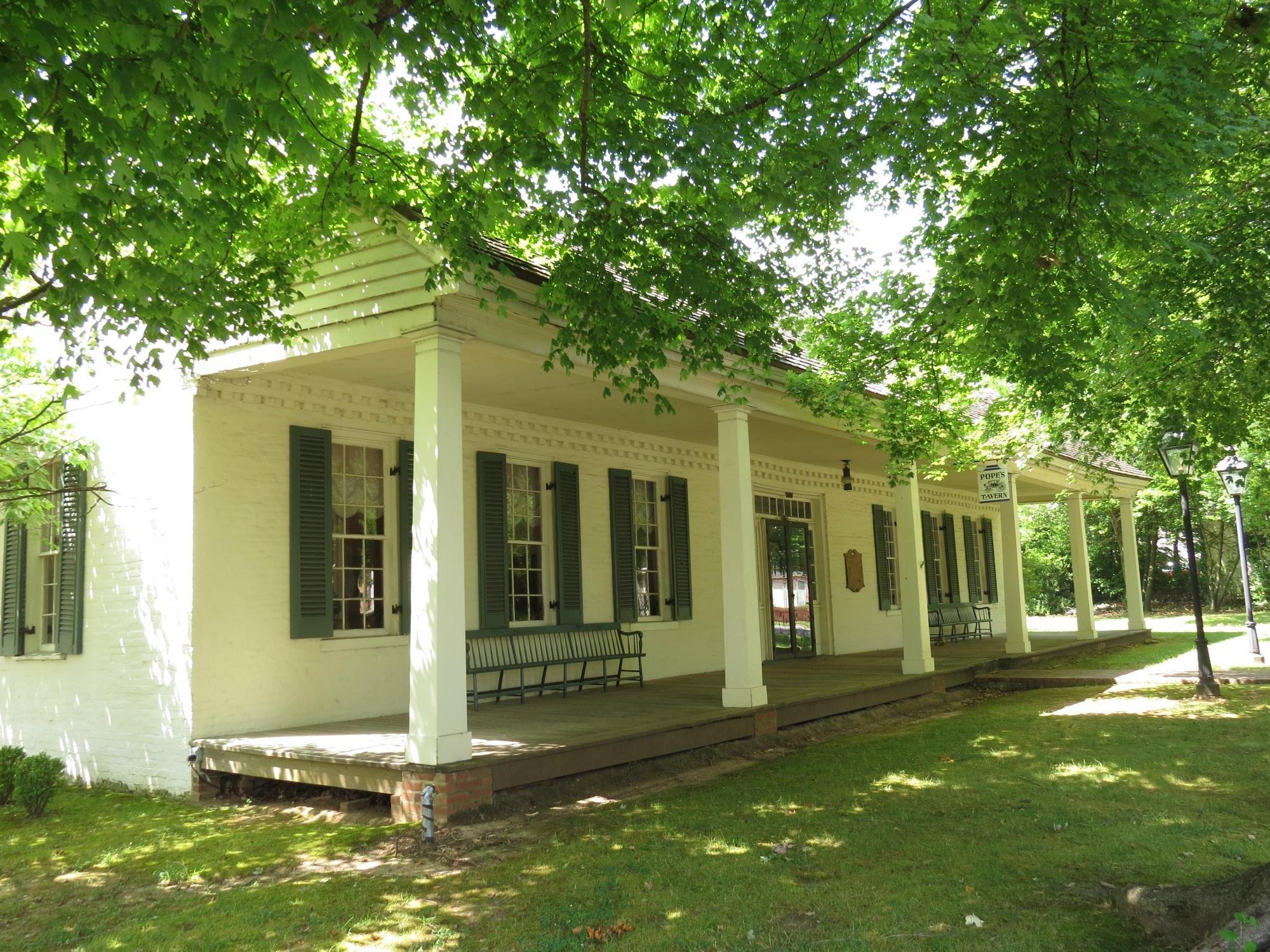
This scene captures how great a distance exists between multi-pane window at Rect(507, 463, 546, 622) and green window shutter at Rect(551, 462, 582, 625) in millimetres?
175

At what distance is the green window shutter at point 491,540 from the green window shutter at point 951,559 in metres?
12.6

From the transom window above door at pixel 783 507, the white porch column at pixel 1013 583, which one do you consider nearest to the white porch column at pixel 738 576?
the transom window above door at pixel 783 507

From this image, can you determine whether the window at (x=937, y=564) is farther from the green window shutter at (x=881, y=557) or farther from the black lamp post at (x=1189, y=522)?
the black lamp post at (x=1189, y=522)

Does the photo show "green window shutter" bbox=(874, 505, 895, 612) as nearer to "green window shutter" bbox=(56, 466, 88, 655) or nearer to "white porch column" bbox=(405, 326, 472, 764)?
"white porch column" bbox=(405, 326, 472, 764)

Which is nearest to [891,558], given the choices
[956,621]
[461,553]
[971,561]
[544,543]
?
[956,621]

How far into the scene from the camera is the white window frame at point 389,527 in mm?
9906

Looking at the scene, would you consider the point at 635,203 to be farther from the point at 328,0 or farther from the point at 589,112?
the point at 328,0

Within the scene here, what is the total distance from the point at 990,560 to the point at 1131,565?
2.96m

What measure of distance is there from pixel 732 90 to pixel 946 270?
198cm

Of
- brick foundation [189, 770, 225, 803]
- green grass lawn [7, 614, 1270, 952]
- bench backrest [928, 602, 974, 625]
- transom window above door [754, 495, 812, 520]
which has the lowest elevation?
green grass lawn [7, 614, 1270, 952]

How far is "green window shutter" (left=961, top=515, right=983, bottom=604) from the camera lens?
2192cm

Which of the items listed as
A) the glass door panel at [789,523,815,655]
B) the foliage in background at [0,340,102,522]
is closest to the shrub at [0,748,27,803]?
the foliage in background at [0,340,102,522]

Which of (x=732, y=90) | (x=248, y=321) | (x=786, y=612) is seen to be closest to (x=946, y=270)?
(x=732, y=90)

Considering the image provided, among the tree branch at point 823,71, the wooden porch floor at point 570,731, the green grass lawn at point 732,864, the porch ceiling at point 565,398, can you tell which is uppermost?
the tree branch at point 823,71
